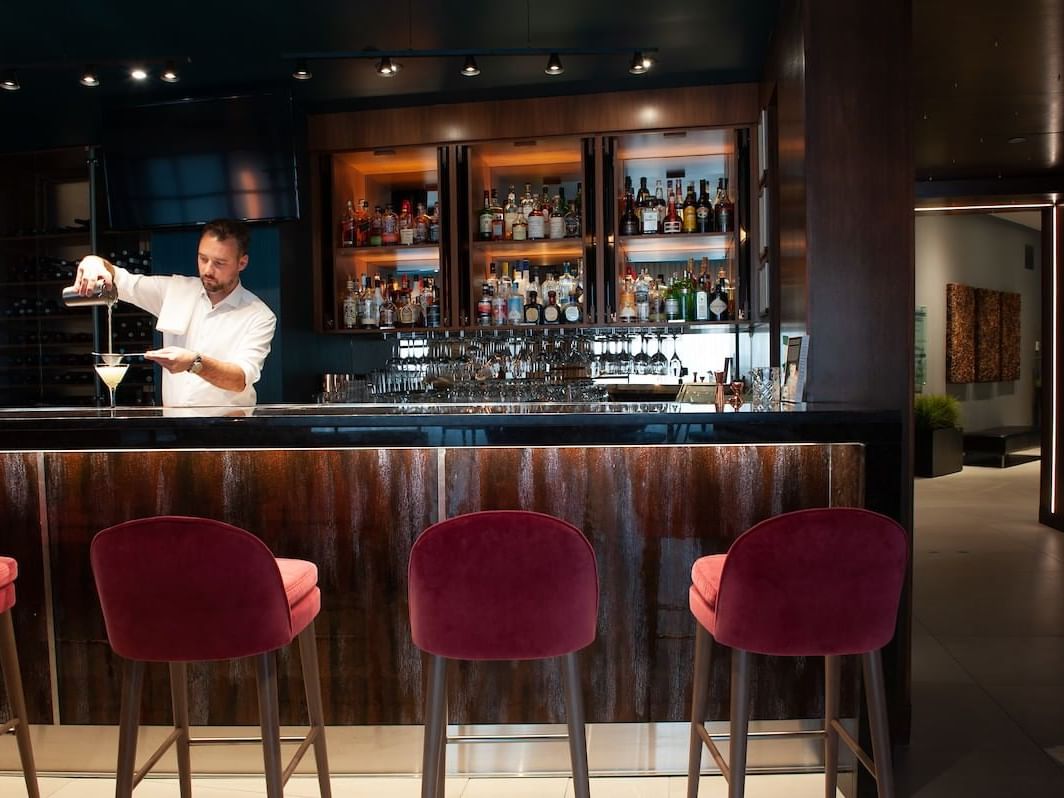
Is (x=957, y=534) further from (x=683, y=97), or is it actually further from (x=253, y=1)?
(x=253, y=1)

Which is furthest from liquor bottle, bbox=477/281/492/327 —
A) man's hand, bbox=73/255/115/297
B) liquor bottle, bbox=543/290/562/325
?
man's hand, bbox=73/255/115/297

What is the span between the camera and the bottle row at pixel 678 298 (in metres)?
4.83

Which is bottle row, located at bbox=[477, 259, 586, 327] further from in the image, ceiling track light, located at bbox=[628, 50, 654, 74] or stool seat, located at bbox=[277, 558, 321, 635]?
stool seat, located at bbox=[277, 558, 321, 635]

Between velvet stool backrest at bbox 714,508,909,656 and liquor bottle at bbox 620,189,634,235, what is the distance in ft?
11.1

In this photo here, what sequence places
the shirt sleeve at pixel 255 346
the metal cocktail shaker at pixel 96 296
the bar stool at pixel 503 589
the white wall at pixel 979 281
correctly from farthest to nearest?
the white wall at pixel 979 281 < the shirt sleeve at pixel 255 346 < the metal cocktail shaker at pixel 96 296 < the bar stool at pixel 503 589

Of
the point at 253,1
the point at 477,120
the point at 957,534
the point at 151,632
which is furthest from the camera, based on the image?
the point at 957,534

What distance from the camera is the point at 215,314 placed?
361 cm

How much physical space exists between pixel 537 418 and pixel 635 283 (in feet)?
9.78

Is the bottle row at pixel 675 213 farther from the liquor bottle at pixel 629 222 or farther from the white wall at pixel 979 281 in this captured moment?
the white wall at pixel 979 281

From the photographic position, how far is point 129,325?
5895 mm

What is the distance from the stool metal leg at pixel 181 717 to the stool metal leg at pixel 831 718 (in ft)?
5.33

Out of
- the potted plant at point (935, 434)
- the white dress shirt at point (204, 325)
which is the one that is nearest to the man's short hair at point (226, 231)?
the white dress shirt at point (204, 325)

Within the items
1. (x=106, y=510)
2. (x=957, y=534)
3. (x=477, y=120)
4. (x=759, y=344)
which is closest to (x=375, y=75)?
(x=477, y=120)

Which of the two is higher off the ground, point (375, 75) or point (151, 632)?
point (375, 75)
